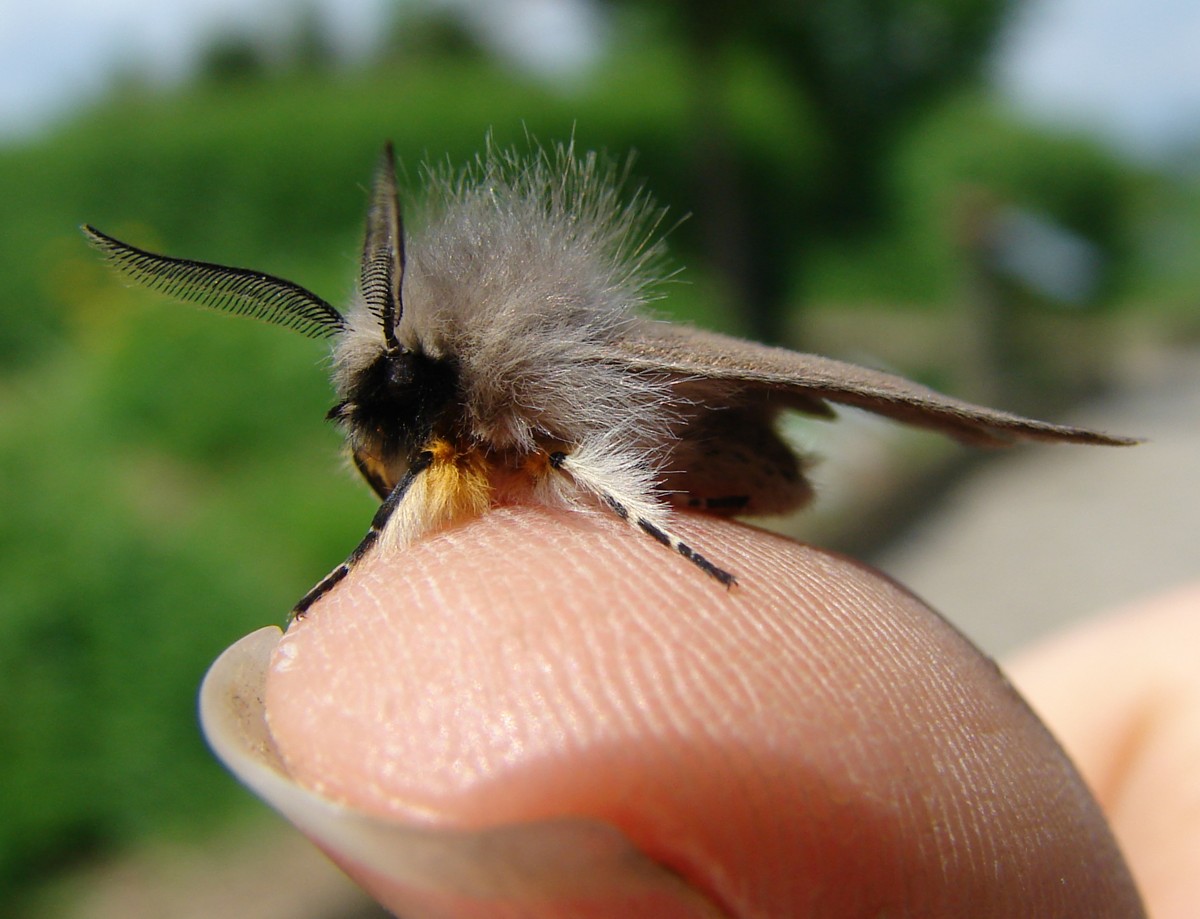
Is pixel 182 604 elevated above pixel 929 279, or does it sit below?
below

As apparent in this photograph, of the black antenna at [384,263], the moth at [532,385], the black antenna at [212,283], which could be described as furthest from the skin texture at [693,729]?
the black antenna at [212,283]

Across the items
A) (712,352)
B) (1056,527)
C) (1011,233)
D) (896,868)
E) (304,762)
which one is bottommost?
(1056,527)

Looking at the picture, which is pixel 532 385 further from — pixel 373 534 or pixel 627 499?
pixel 373 534

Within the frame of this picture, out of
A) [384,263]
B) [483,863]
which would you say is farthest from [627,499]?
[483,863]

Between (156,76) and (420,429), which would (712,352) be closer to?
(420,429)

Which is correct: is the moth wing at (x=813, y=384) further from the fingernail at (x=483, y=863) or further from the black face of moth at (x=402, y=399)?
the fingernail at (x=483, y=863)

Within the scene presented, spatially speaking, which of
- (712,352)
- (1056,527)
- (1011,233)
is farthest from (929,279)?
(712,352)

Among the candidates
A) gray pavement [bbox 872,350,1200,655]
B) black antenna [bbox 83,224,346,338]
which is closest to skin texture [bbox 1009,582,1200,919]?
black antenna [bbox 83,224,346,338]
